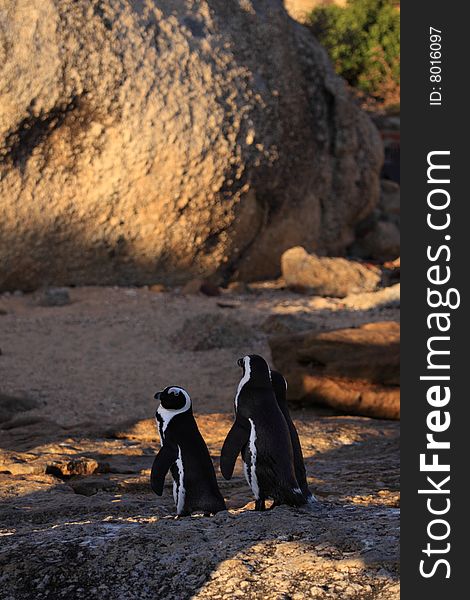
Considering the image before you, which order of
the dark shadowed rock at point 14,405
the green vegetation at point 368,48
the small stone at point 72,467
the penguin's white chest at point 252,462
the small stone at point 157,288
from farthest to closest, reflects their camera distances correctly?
the green vegetation at point 368,48 → the small stone at point 157,288 → the dark shadowed rock at point 14,405 → the small stone at point 72,467 → the penguin's white chest at point 252,462

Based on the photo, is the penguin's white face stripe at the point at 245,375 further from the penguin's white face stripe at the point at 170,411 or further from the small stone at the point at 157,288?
the small stone at the point at 157,288

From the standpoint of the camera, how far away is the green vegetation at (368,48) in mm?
20141

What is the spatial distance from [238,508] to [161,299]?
6262 mm

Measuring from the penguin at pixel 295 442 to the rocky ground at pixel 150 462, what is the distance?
0.16 metres

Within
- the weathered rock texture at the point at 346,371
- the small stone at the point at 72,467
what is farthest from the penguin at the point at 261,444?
the weathered rock texture at the point at 346,371

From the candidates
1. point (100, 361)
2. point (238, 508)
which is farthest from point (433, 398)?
point (100, 361)

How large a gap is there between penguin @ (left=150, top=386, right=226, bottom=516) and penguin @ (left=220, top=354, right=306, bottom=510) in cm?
10

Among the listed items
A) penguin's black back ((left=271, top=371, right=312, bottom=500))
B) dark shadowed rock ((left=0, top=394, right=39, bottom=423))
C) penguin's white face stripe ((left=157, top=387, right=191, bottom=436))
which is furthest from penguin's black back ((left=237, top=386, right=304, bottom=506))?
dark shadowed rock ((left=0, top=394, right=39, bottom=423))

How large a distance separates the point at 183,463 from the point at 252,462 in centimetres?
31

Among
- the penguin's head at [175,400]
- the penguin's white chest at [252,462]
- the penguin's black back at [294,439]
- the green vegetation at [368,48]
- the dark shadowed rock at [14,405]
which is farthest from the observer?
the green vegetation at [368,48]

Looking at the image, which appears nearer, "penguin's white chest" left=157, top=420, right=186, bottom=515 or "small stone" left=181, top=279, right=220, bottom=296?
"penguin's white chest" left=157, top=420, right=186, bottom=515

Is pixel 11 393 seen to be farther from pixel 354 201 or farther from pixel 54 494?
pixel 354 201

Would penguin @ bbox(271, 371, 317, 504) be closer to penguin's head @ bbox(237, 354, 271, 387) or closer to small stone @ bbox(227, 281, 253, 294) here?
penguin's head @ bbox(237, 354, 271, 387)

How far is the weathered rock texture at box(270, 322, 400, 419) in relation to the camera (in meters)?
6.92
